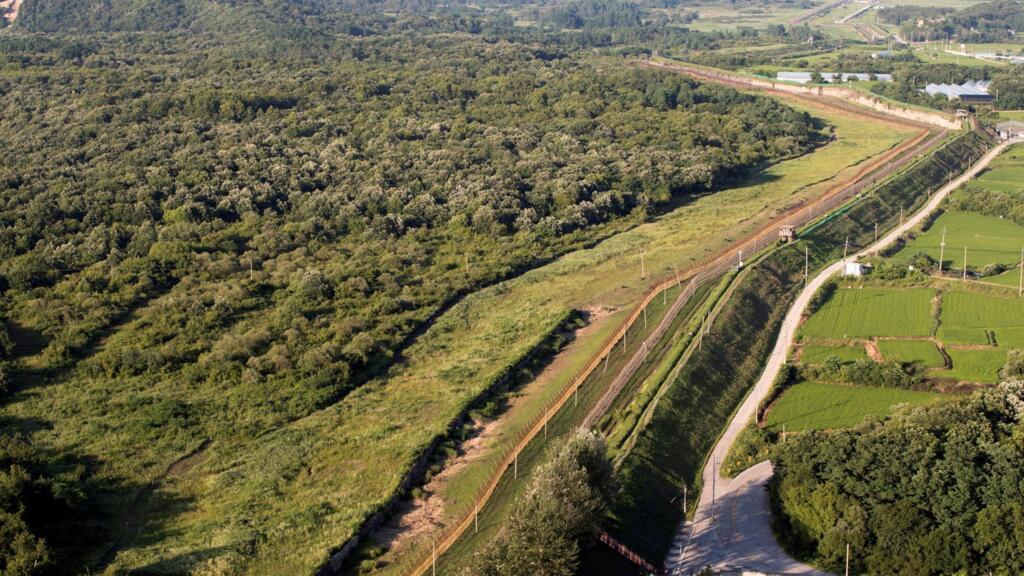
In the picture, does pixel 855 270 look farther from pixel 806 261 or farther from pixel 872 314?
pixel 872 314

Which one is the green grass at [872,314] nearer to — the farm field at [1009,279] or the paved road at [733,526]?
the farm field at [1009,279]

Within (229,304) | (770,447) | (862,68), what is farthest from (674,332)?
(862,68)

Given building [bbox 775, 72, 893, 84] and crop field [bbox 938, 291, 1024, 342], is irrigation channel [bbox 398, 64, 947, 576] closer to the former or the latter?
crop field [bbox 938, 291, 1024, 342]

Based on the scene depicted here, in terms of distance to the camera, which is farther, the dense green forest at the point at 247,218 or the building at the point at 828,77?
the building at the point at 828,77

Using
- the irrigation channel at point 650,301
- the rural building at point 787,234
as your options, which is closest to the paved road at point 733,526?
the irrigation channel at point 650,301

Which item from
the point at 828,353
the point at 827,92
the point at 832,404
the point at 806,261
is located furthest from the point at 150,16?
the point at 832,404

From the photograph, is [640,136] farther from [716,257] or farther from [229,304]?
[229,304]
